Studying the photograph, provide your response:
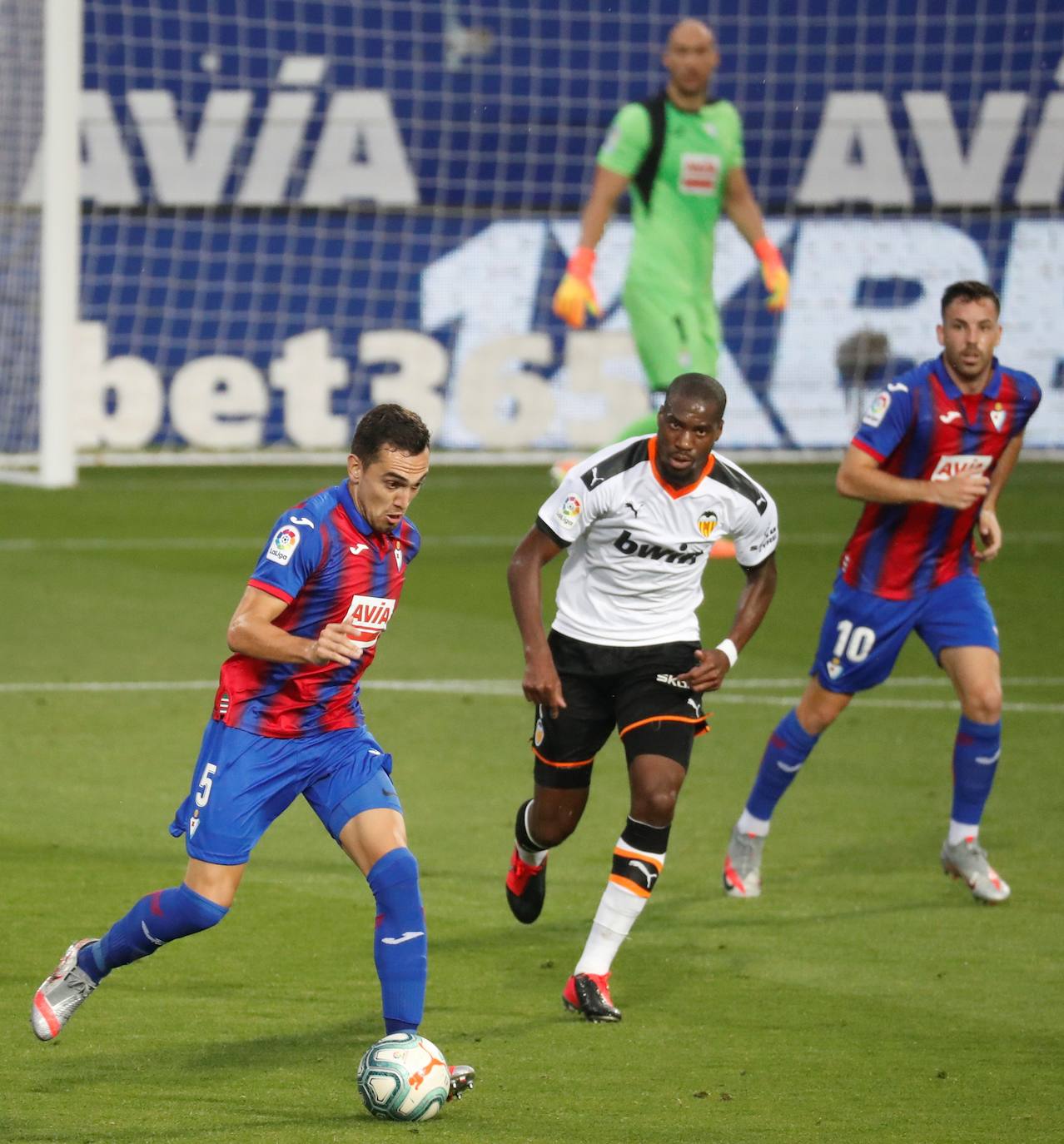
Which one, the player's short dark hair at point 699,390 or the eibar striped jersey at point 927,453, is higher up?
the player's short dark hair at point 699,390

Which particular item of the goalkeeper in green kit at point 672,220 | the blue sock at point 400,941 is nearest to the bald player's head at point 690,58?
the goalkeeper in green kit at point 672,220

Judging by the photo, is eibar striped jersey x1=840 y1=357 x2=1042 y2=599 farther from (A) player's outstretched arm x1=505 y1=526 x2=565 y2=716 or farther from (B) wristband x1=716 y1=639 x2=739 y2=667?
(A) player's outstretched arm x1=505 y1=526 x2=565 y2=716

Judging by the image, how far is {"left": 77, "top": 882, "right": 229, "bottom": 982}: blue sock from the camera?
5004 millimetres

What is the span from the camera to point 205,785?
507cm

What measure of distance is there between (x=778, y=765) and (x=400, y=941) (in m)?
2.52

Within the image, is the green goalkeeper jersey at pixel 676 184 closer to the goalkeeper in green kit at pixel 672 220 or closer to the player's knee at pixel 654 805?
the goalkeeper in green kit at pixel 672 220

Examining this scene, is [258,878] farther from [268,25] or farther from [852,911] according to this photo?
[268,25]

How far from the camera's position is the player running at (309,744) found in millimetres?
4934

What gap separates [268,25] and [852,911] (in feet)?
55.0

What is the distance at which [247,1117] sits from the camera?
4.67m

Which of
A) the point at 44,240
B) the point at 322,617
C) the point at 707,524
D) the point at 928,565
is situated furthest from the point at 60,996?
the point at 44,240

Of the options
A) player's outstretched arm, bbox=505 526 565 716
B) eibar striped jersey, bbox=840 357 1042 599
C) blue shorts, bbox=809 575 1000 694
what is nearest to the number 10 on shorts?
blue shorts, bbox=809 575 1000 694

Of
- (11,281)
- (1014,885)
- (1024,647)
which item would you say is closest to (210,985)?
(1014,885)

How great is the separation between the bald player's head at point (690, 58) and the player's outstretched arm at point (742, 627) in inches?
237
